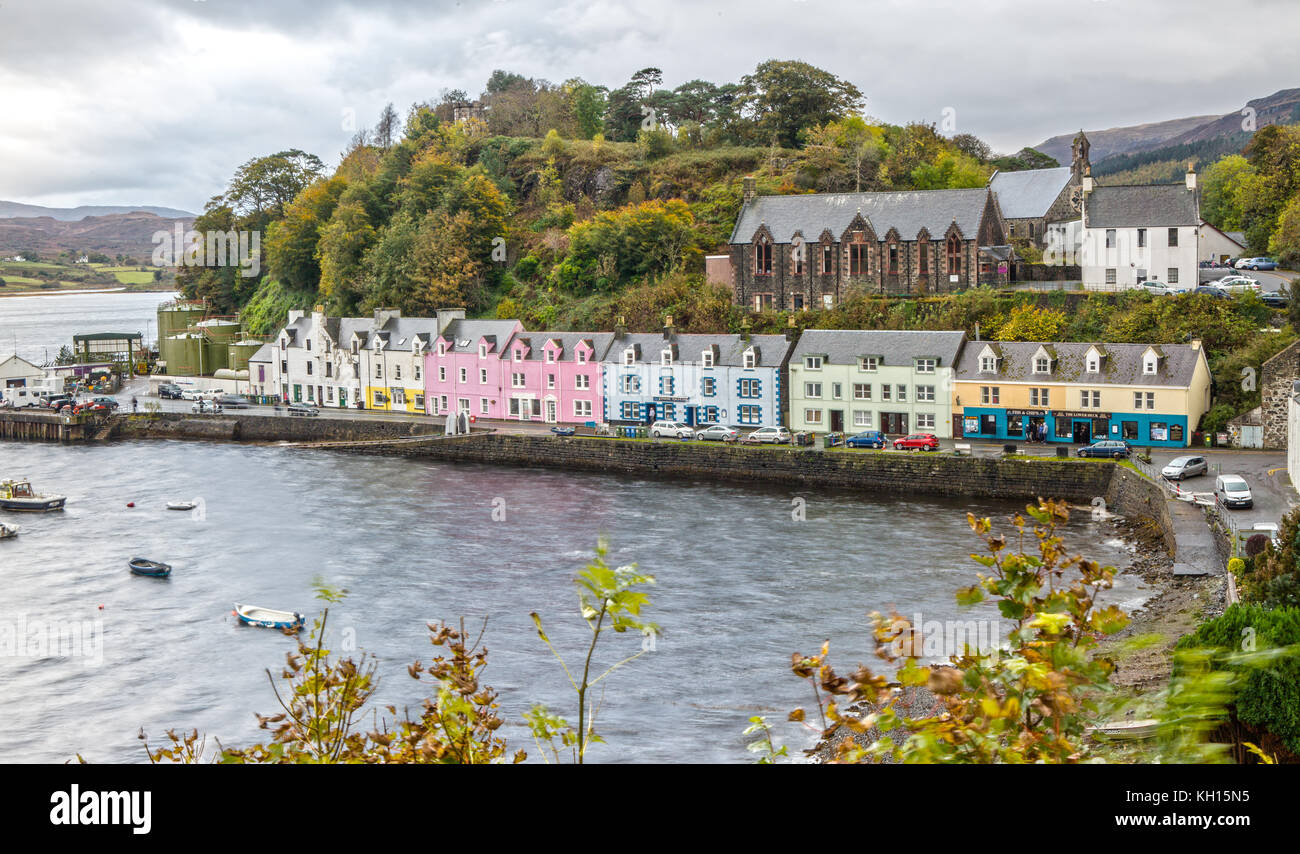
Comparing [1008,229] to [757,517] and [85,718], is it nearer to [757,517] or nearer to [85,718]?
[757,517]

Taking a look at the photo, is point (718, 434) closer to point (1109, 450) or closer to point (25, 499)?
point (1109, 450)

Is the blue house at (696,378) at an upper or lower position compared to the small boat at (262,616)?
upper

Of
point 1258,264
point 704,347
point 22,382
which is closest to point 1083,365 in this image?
point 704,347

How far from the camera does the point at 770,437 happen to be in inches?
1192

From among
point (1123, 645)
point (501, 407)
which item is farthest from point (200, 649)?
point (501, 407)

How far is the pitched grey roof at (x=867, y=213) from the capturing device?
36562 mm

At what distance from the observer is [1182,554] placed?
18.7 m

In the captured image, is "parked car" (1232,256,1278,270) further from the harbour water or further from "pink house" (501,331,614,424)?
"pink house" (501,331,614,424)

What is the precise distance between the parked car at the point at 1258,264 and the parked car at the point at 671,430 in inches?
737

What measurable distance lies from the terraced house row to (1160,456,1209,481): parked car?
11.0 ft

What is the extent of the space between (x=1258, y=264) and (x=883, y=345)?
46.4 ft

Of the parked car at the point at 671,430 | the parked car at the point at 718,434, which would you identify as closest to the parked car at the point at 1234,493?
the parked car at the point at 718,434

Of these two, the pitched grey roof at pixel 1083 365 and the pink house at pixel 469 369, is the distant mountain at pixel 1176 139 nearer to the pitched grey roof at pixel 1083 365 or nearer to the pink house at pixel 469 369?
the pitched grey roof at pixel 1083 365

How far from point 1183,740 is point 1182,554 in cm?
1853
